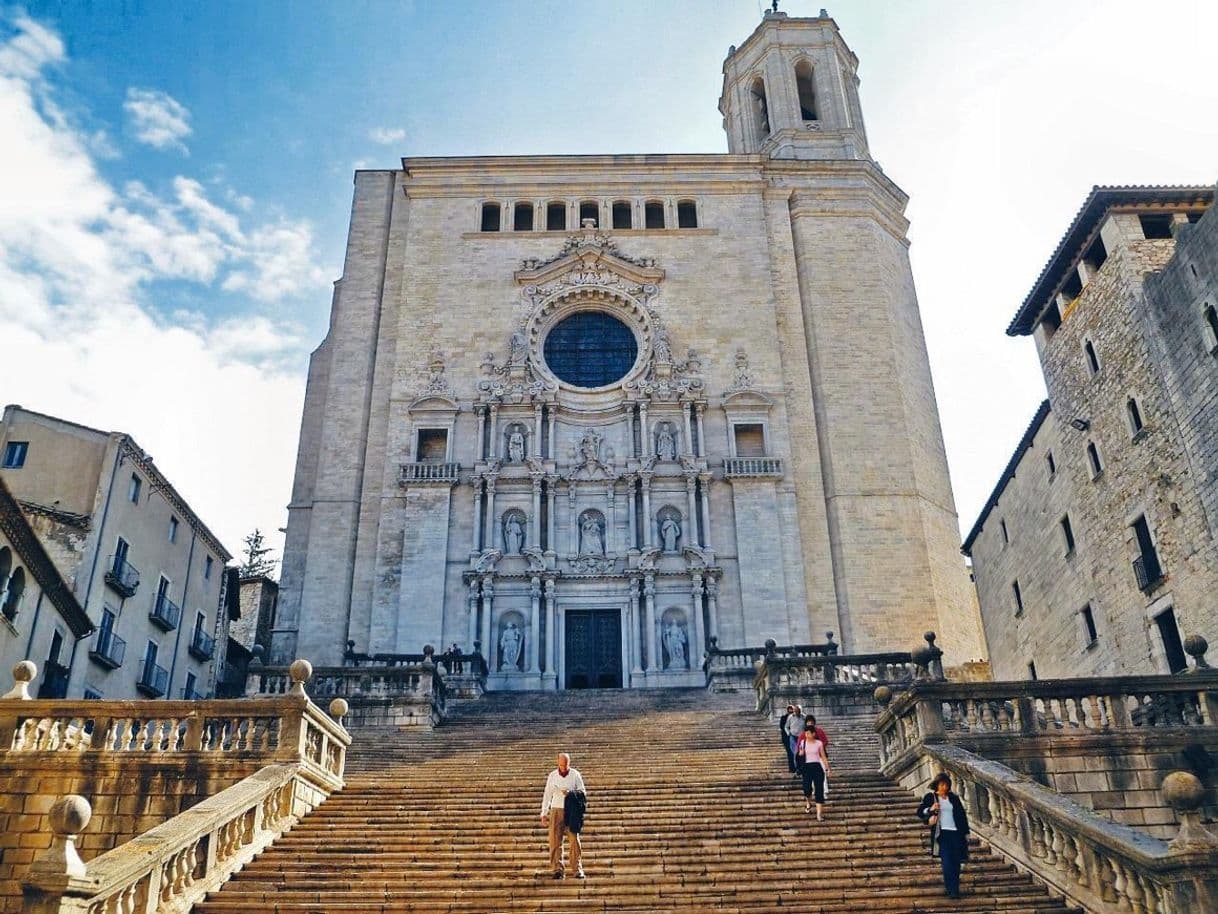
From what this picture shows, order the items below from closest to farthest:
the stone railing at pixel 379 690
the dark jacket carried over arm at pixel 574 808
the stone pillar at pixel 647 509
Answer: the dark jacket carried over arm at pixel 574 808
the stone railing at pixel 379 690
the stone pillar at pixel 647 509

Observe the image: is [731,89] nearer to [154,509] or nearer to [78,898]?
[154,509]

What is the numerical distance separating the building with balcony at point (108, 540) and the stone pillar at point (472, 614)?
769 centimetres

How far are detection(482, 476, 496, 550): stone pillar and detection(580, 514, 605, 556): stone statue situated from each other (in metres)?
2.48

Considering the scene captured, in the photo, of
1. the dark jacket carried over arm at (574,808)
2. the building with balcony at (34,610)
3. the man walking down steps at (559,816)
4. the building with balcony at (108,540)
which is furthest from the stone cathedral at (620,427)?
the dark jacket carried over arm at (574,808)

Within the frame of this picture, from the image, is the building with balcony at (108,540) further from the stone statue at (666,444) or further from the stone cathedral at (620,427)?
the stone statue at (666,444)

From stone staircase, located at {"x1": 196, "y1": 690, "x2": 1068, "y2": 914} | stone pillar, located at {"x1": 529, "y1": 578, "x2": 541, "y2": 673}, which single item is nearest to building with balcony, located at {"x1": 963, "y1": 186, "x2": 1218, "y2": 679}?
stone staircase, located at {"x1": 196, "y1": 690, "x2": 1068, "y2": 914}

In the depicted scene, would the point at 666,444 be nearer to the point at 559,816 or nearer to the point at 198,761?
the point at 198,761

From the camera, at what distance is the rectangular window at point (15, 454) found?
23.3 meters

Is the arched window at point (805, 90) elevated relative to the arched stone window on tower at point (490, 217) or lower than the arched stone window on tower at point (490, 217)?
elevated

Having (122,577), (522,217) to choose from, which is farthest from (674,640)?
(522,217)

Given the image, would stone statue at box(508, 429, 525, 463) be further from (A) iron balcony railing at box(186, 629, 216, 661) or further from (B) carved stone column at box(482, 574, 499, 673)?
(A) iron balcony railing at box(186, 629, 216, 661)

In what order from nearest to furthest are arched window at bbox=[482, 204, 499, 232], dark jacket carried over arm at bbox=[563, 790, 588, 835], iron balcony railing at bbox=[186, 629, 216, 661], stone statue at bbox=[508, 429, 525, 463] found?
dark jacket carried over arm at bbox=[563, 790, 588, 835]
iron balcony railing at bbox=[186, 629, 216, 661]
stone statue at bbox=[508, 429, 525, 463]
arched window at bbox=[482, 204, 499, 232]

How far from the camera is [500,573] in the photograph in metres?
27.4

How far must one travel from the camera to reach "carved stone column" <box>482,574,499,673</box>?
26469 millimetres
